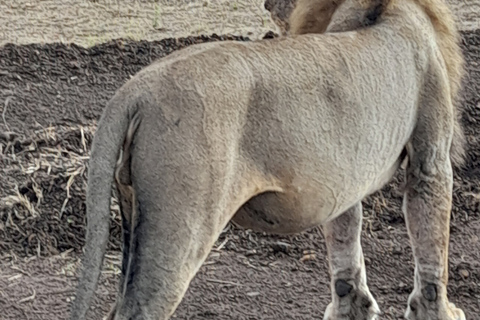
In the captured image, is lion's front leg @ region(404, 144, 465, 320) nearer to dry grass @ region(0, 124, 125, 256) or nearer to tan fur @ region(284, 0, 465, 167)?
tan fur @ region(284, 0, 465, 167)

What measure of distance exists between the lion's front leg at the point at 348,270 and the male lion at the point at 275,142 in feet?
0.99

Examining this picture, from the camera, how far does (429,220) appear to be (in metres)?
4.72

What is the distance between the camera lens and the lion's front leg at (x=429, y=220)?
469 cm

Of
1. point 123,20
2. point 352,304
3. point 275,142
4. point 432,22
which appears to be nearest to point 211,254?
point 352,304

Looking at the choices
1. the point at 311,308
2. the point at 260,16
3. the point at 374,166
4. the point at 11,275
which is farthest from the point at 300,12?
the point at 260,16

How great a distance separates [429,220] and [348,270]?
49 centimetres

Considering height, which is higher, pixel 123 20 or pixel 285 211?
pixel 285 211

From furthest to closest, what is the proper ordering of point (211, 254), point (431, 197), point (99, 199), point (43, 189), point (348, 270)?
point (43, 189), point (211, 254), point (348, 270), point (431, 197), point (99, 199)

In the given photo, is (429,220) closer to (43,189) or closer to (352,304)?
(352,304)

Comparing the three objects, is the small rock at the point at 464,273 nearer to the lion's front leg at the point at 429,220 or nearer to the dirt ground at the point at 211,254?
the dirt ground at the point at 211,254

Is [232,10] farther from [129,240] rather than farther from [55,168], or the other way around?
[129,240]

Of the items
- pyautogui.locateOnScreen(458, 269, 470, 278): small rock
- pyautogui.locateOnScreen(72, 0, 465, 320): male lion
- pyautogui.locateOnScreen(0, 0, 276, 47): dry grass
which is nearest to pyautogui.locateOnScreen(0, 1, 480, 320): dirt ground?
pyautogui.locateOnScreen(458, 269, 470, 278): small rock

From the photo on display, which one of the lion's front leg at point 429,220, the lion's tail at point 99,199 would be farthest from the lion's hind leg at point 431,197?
the lion's tail at point 99,199

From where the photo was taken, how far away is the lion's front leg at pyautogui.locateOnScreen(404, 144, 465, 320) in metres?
4.69
